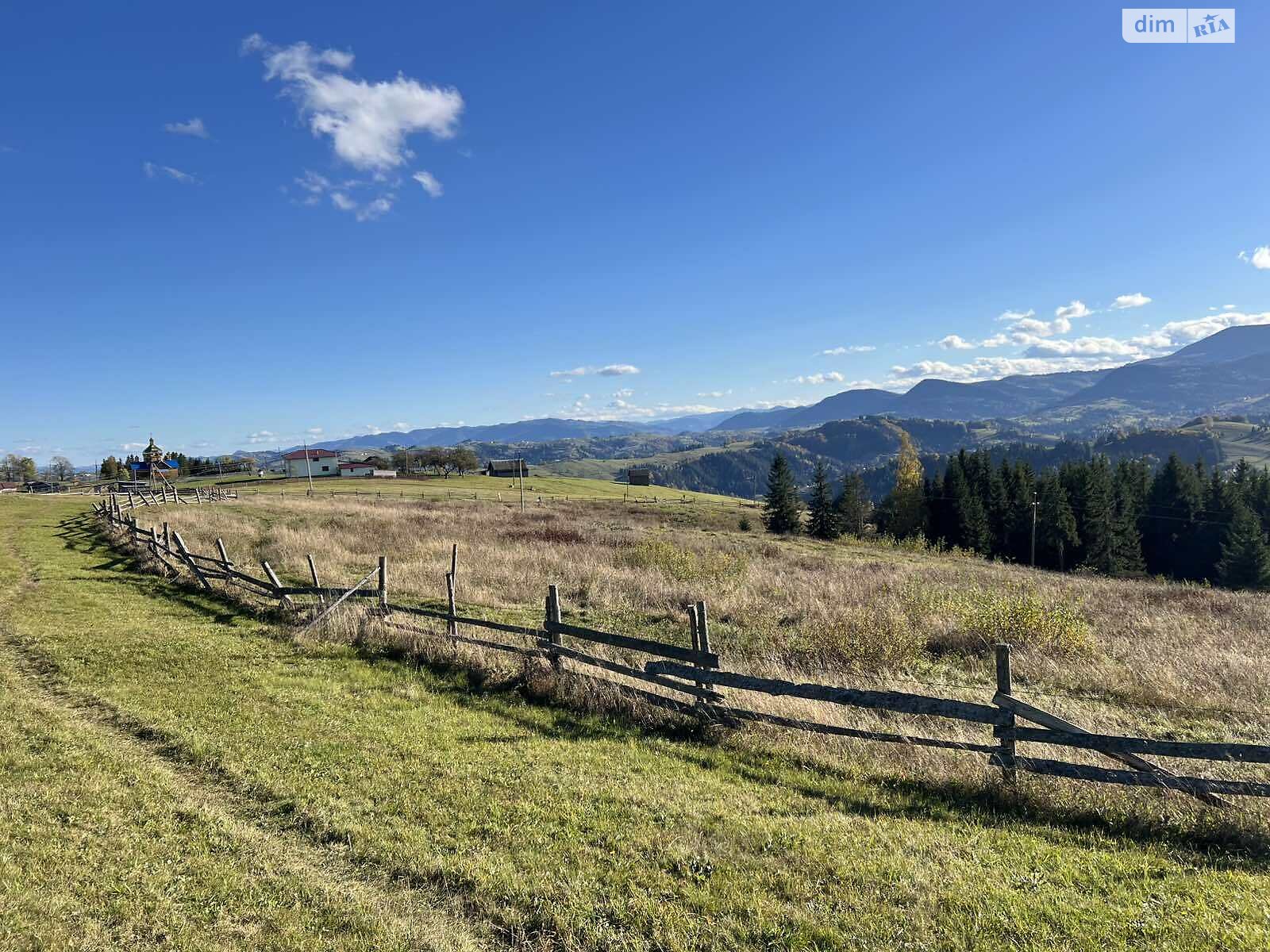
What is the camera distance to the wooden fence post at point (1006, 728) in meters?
7.62

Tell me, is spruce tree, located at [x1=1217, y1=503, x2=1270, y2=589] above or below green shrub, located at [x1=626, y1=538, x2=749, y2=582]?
below

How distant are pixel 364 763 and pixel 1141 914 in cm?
865

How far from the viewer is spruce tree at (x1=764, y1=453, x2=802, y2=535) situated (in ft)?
241

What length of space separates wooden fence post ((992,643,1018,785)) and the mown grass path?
619mm

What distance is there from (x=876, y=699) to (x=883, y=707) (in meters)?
0.17

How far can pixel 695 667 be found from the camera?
32.0ft

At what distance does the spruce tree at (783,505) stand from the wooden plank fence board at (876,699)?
64980 millimetres

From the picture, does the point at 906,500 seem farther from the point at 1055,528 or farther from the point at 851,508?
the point at 1055,528

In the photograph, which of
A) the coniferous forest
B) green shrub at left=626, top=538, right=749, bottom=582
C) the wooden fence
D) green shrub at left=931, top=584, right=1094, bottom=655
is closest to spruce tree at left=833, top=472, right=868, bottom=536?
the coniferous forest

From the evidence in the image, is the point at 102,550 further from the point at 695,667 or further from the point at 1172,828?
the point at 1172,828

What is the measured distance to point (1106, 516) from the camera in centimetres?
6209

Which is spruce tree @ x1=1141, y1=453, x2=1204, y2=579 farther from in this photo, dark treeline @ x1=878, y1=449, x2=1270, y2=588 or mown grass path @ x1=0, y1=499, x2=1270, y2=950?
mown grass path @ x1=0, y1=499, x2=1270, y2=950

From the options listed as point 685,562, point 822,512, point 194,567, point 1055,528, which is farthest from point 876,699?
point 822,512

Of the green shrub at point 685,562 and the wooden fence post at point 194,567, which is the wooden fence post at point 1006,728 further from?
the wooden fence post at point 194,567
